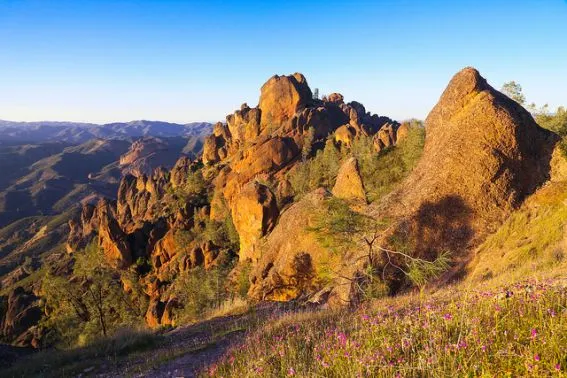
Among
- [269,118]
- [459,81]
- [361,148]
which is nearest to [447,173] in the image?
[459,81]

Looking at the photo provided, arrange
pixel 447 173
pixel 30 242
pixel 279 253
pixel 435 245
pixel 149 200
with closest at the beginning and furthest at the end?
pixel 435 245 → pixel 447 173 → pixel 279 253 → pixel 149 200 → pixel 30 242

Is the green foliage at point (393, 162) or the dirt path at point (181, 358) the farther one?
the green foliage at point (393, 162)

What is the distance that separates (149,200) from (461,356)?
136785mm

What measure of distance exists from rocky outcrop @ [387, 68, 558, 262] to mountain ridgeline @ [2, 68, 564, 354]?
6cm

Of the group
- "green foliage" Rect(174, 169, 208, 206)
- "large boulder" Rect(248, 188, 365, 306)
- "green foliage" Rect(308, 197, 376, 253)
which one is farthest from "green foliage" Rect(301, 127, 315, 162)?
"green foliage" Rect(308, 197, 376, 253)

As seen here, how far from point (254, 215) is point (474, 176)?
31.4 metres

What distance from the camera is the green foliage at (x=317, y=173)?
75.2m

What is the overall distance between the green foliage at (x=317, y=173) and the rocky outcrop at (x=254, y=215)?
82.1 ft

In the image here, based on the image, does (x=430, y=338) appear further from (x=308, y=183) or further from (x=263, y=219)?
(x=308, y=183)

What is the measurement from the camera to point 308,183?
76.9 m

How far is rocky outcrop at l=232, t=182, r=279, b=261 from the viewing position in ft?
153

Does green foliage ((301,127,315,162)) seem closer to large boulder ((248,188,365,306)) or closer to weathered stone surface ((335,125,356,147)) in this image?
weathered stone surface ((335,125,356,147))

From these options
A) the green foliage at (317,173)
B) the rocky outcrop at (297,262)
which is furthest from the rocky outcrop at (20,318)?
the rocky outcrop at (297,262)

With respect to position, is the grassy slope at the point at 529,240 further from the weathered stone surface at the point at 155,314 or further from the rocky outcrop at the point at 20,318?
the rocky outcrop at the point at 20,318
